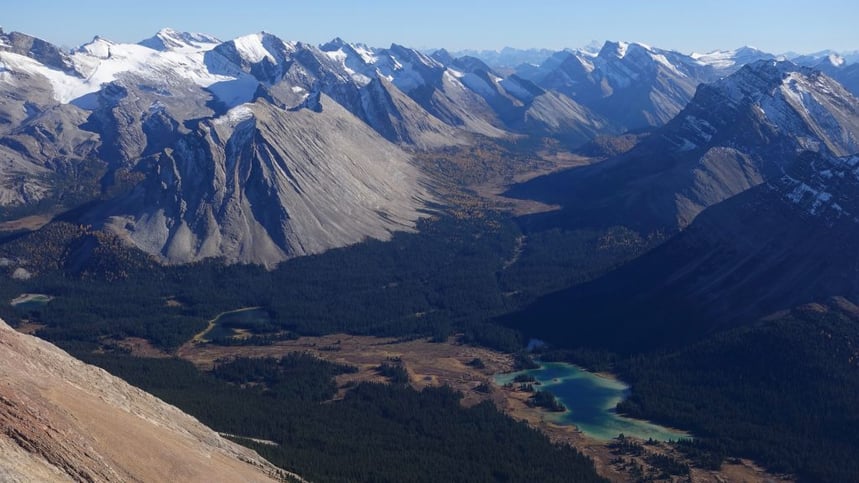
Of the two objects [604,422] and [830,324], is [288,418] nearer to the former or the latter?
[604,422]

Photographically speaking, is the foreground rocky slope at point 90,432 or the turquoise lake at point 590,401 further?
the turquoise lake at point 590,401

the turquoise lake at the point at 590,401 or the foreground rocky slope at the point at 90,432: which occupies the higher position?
the foreground rocky slope at the point at 90,432

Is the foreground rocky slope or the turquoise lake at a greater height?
the foreground rocky slope

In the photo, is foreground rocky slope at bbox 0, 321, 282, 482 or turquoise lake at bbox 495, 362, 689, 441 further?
turquoise lake at bbox 495, 362, 689, 441

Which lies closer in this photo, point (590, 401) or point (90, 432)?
point (90, 432)

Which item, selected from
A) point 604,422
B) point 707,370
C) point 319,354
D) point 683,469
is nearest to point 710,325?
point 707,370
